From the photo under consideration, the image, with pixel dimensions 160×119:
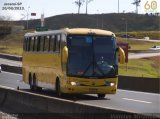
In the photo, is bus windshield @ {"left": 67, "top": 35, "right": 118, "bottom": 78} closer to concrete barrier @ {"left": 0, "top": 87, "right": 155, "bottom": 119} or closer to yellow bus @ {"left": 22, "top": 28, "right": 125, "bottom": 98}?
yellow bus @ {"left": 22, "top": 28, "right": 125, "bottom": 98}

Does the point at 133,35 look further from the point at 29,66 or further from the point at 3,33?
the point at 29,66

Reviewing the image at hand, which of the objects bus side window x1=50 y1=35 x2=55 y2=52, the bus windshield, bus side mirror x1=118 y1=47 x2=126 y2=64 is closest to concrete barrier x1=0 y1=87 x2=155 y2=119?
the bus windshield

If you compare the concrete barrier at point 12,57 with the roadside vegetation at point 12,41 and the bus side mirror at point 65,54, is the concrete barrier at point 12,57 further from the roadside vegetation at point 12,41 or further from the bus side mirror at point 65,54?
the bus side mirror at point 65,54

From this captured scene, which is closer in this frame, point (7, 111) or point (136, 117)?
point (136, 117)

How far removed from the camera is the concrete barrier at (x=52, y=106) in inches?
462

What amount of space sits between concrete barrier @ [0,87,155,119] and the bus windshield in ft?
12.5

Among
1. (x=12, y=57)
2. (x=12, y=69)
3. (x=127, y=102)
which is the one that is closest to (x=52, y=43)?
(x=127, y=102)

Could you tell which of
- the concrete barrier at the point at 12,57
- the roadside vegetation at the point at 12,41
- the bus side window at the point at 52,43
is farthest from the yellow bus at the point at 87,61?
the roadside vegetation at the point at 12,41

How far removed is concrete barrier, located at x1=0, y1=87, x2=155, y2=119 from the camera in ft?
38.5

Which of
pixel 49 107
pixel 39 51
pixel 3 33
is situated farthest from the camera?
pixel 3 33

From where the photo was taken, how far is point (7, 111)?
1856cm

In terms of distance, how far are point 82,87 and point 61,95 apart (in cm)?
190

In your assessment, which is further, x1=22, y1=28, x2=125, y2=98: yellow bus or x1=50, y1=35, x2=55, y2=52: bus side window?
x1=50, y1=35, x2=55, y2=52: bus side window

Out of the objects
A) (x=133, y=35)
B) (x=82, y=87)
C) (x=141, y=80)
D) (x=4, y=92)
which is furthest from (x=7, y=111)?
(x=133, y=35)
